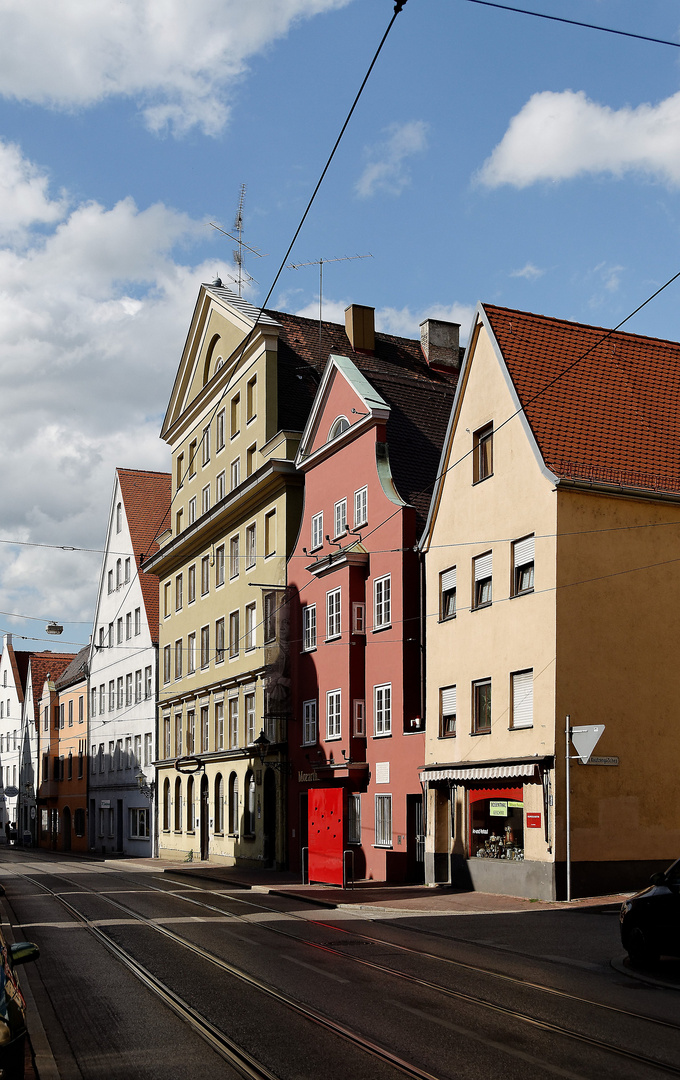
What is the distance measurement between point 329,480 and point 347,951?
2209 centimetres

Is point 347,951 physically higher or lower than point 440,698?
lower

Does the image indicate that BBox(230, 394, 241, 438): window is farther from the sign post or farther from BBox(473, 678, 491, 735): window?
the sign post

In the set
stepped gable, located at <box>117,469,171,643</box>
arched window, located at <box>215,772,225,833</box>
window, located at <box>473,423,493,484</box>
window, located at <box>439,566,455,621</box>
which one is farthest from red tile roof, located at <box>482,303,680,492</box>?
stepped gable, located at <box>117,469,171,643</box>

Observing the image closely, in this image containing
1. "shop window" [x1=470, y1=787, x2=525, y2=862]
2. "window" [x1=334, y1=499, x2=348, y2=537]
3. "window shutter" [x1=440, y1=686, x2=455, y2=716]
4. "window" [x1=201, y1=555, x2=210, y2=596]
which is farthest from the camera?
"window" [x1=201, y1=555, x2=210, y2=596]

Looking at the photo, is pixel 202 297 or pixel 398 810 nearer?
pixel 398 810

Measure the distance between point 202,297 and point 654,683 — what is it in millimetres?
31459

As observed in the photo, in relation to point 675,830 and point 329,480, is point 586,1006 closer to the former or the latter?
point 675,830

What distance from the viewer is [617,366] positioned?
28.9 m

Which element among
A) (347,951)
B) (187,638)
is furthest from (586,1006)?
(187,638)

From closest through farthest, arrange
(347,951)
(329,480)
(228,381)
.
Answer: (347,951) < (329,480) < (228,381)

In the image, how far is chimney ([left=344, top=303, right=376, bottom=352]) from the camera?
44906mm

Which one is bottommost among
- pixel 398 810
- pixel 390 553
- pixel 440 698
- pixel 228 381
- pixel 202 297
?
pixel 398 810

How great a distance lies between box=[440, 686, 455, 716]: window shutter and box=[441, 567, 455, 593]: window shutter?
7.91 ft

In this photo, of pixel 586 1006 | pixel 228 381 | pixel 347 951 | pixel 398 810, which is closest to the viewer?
pixel 586 1006
